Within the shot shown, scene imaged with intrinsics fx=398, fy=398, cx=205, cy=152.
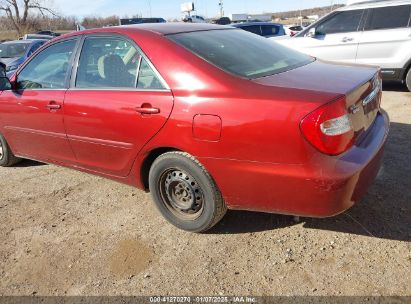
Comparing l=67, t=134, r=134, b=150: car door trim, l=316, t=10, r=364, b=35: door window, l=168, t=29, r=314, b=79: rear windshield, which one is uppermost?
l=168, t=29, r=314, b=79: rear windshield

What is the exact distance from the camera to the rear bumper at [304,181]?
246 cm

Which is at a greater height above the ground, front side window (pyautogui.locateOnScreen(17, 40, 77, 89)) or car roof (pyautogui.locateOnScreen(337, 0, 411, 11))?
car roof (pyautogui.locateOnScreen(337, 0, 411, 11))

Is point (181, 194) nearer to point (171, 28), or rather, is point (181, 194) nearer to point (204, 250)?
point (204, 250)

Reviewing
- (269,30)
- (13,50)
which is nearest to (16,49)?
(13,50)

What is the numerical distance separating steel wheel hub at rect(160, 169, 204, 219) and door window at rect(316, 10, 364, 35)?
6377mm

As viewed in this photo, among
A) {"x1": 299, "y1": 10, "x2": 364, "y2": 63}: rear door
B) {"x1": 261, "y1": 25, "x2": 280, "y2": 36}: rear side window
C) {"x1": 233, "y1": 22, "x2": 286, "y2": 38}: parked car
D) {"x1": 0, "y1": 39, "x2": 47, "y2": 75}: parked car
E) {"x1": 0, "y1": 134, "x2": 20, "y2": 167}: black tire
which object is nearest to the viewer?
{"x1": 0, "y1": 134, "x2": 20, "y2": 167}: black tire

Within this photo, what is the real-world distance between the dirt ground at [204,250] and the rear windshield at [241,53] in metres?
1.24

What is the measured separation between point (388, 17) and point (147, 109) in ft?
21.1

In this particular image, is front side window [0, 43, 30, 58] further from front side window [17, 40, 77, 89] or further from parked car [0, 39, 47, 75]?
front side window [17, 40, 77, 89]

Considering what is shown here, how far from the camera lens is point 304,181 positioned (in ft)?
8.20

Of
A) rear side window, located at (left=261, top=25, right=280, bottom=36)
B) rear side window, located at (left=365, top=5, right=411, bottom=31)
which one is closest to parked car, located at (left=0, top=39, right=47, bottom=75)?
rear side window, located at (left=261, top=25, right=280, bottom=36)

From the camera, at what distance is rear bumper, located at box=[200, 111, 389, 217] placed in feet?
8.07

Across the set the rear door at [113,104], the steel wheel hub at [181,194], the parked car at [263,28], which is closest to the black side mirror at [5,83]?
the rear door at [113,104]

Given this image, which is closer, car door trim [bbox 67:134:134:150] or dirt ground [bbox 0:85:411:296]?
dirt ground [bbox 0:85:411:296]
